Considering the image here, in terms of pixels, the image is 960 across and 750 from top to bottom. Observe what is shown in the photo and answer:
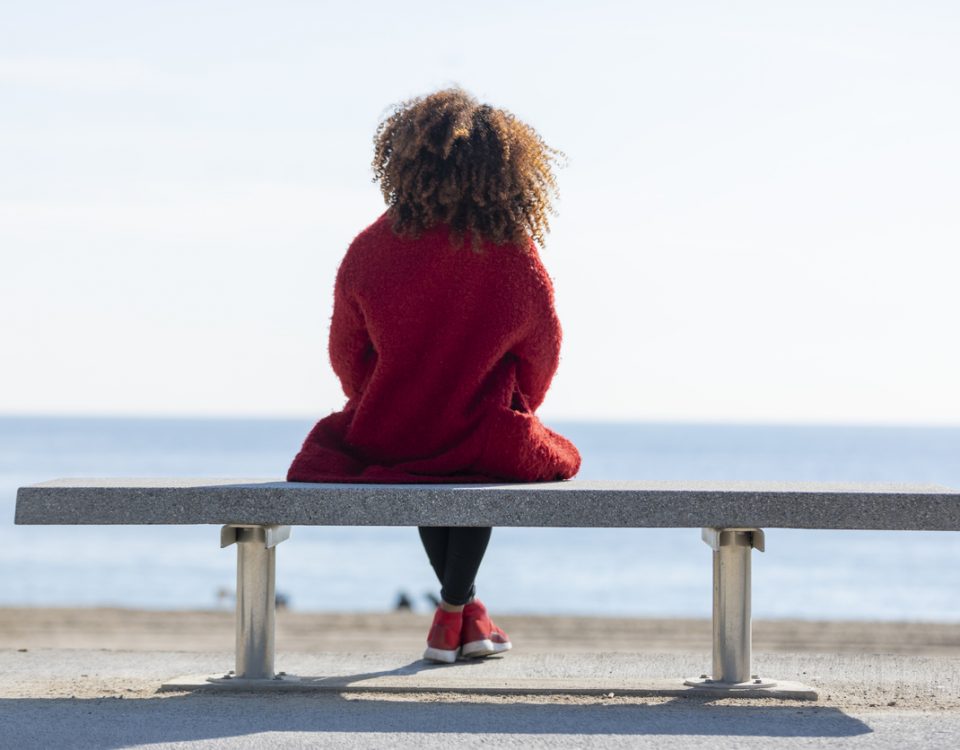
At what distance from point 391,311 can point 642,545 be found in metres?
34.8

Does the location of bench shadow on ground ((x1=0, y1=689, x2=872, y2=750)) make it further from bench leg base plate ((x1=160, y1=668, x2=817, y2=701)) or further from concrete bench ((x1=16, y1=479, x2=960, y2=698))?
concrete bench ((x1=16, y1=479, x2=960, y2=698))

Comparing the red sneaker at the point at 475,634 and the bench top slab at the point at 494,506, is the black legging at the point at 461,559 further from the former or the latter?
the bench top slab at the point at 494,506

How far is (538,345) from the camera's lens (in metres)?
4.63

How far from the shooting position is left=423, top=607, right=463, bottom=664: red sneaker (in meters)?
4.88

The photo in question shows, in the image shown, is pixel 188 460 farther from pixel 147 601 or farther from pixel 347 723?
pixel 347 723

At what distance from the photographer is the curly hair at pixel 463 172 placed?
15.1ft

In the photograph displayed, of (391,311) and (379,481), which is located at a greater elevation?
(391,311)

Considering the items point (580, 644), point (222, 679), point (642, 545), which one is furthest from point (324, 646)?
point (642, 545)

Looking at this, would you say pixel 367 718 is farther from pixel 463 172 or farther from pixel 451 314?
pixel 463 172

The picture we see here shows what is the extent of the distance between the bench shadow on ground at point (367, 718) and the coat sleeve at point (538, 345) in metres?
0.99

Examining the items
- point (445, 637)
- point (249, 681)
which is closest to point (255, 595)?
point (249, 681)

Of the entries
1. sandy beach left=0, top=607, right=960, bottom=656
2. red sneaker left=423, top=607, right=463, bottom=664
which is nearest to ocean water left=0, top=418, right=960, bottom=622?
sandy beach left=0, top=607, right=960, bottom=656

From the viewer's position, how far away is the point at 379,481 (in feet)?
14.7

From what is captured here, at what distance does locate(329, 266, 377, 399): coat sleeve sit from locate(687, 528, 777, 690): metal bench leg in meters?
1.21
